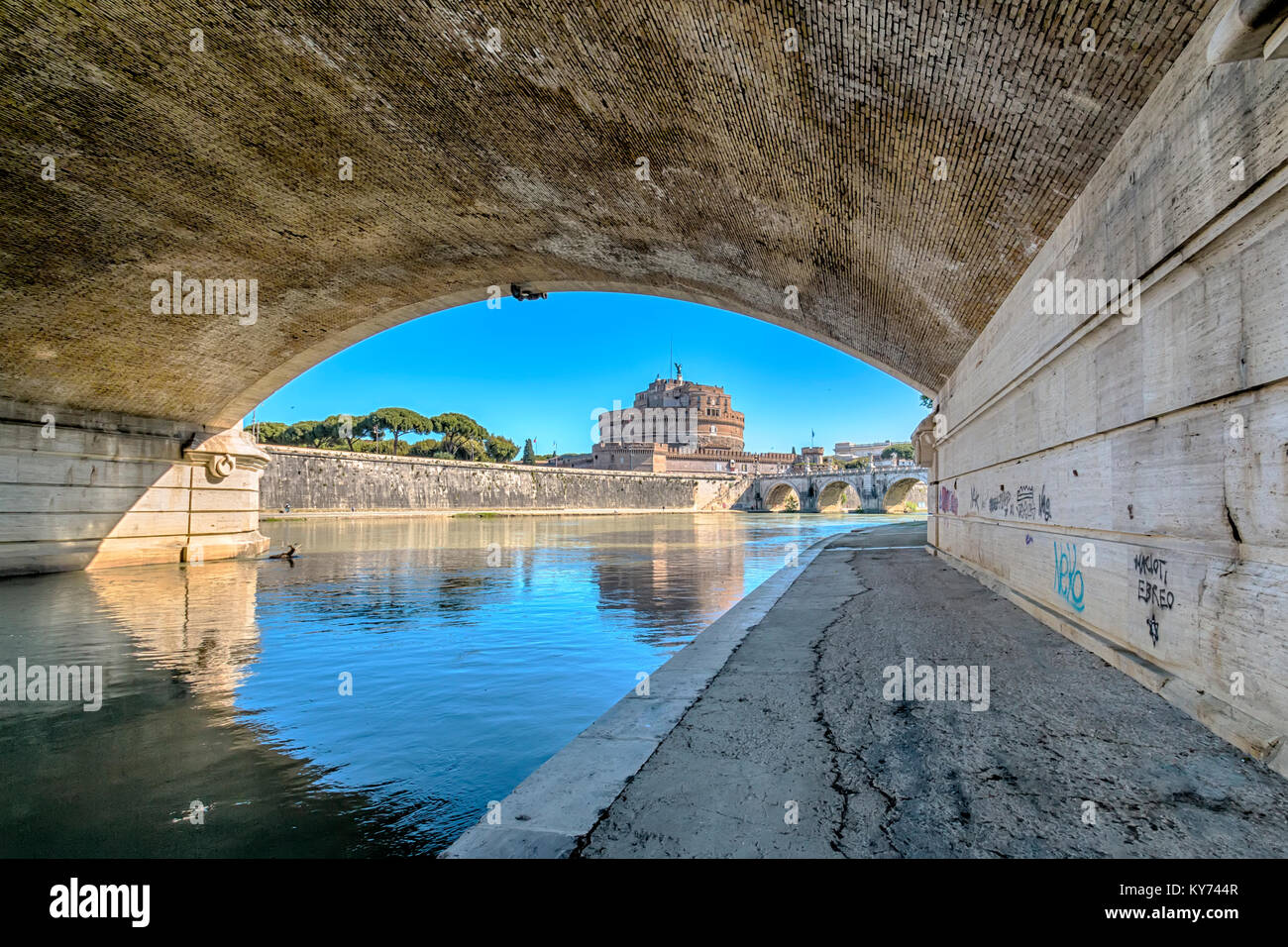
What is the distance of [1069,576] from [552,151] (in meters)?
8.64

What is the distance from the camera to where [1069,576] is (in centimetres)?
611

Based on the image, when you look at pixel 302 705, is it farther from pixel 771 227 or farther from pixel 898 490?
pixel 898 490

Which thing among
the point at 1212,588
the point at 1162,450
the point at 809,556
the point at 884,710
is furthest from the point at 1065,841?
the point at 809,556

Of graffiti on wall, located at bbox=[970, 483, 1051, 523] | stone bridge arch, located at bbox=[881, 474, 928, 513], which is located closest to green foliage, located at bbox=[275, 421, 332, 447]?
stone bridge arch, located at bbox=[881, 474, 928, 513]

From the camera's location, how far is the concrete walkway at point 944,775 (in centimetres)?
247

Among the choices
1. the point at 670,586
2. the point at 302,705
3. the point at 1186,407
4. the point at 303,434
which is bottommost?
the point at 670,586

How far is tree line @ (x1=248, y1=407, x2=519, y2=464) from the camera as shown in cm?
8450

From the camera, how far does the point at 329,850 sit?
120 inches

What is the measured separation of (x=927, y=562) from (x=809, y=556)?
4.16m

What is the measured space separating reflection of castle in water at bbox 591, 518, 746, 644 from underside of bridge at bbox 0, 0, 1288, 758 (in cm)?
431

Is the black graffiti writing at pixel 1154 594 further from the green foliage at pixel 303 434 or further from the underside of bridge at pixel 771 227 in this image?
the green foliage at pixel 303 434

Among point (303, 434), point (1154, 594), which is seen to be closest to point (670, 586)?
point (1154, 594)

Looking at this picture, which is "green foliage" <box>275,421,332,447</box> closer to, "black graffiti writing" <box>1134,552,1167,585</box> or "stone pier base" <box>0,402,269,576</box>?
"stone pier base" <box>0,402,269,576</box>
